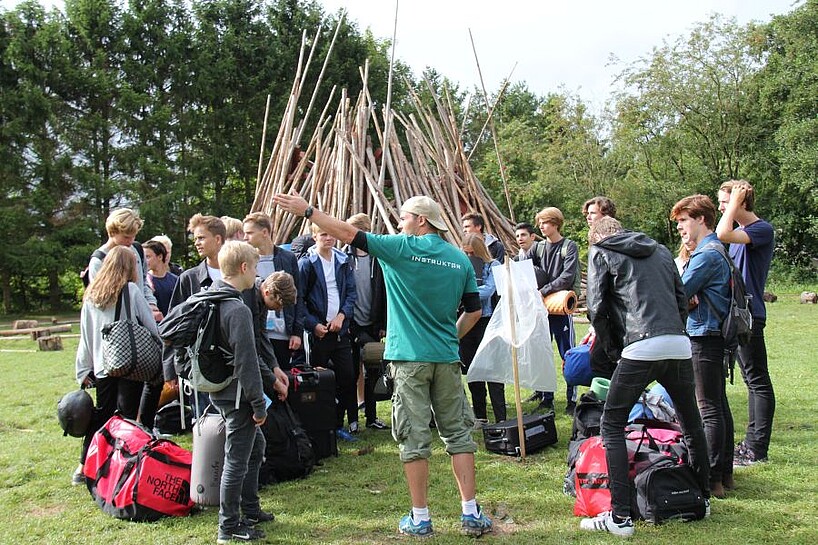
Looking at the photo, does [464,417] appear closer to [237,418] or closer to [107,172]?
[237,418]

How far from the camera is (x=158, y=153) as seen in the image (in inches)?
1003

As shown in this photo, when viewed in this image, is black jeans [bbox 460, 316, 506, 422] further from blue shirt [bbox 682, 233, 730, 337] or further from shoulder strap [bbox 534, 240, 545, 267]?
blue shirt [bbox 682, 233, 730, 337]

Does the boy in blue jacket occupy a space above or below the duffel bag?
above

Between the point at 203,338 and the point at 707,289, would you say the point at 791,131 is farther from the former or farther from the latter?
the point at 203,338

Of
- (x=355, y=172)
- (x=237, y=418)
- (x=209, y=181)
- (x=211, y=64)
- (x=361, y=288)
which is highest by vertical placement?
(x=211, y=64)

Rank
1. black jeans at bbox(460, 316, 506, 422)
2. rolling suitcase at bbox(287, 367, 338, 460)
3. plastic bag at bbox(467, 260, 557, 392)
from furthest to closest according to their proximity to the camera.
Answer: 1. black jeans at bbox(460, 316, 506, 422)
2. plastic bag at bbox(467, 260, 557, 392)
3. rolling suitcase at bbox(287, 367, 338, 460)

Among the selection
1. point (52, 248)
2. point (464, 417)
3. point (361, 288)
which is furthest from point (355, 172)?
point (52, 248)

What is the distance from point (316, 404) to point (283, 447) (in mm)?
566

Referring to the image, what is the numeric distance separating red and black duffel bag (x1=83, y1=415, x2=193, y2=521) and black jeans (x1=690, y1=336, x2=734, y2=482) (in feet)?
10.7

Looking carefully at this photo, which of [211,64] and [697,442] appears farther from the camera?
[211,64]

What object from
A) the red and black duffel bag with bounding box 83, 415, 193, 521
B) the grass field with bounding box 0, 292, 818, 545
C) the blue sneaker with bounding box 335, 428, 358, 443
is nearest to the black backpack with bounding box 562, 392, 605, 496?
the grass field with bounding box 0, 292, 818, 545

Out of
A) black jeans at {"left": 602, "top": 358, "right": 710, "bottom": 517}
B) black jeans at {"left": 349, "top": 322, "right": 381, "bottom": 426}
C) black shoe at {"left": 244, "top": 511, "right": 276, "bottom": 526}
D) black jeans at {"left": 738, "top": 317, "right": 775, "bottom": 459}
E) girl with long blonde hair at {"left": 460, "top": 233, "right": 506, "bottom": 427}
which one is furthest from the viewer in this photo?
black jeans at {"left": 349, "top": 322, "right": 381, "bottom": 426}

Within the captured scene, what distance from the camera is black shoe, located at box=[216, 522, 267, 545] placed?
3.84 m

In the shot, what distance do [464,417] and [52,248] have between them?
21.6 metres
